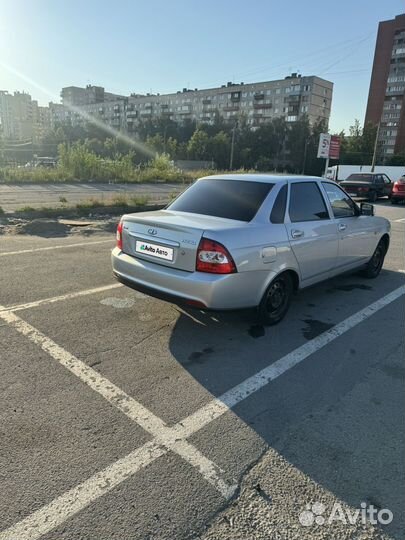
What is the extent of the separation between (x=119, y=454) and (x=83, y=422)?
0.41 m

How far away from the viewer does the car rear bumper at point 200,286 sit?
3.51 meters

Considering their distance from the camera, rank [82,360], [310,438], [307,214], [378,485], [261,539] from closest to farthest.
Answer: [261,539] → [378,485] → [310,438] → [82,360] → [307,214]

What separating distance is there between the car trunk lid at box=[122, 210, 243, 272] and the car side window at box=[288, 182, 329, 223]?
935 mm

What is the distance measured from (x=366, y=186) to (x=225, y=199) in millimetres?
18809

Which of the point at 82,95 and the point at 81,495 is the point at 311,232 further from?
the point at 82,95

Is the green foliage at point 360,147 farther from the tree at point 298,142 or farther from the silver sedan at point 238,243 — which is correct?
the silver sedan at point 238,243

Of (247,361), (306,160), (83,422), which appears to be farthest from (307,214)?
(306,160)

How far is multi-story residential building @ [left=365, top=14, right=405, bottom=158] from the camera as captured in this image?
82125mm

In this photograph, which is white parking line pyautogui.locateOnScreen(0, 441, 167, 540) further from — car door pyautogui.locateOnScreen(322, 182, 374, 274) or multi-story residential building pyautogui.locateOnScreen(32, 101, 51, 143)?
multi-story residential building pyautogui.locateOnScreen(32, 101, 51, 143)

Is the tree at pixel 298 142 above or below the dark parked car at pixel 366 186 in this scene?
above

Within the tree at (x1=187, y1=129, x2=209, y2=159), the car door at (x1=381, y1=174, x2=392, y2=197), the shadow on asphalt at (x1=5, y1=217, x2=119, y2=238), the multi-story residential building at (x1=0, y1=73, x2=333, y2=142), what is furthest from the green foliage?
the shadow on asphalt at (x1=5, y1=217, x2=119, y2=238)

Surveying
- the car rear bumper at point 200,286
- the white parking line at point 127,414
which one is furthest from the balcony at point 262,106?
the car rear bumper at point 200,286

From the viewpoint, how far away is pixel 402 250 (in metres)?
8.89

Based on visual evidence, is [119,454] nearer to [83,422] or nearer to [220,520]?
[83,422]
